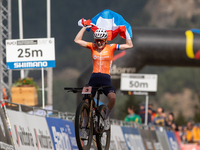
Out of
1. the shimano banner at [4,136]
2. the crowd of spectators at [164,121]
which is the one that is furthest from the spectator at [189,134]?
the shimano banner at [4,136]

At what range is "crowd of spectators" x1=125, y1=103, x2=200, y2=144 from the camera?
47.3 feet

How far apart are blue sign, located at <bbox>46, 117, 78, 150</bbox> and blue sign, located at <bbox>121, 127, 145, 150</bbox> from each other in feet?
11.6

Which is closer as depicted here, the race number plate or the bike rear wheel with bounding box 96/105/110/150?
the race number plate

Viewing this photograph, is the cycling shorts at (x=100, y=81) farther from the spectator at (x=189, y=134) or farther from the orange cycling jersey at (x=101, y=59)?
the spectator at (x=189, y=134)

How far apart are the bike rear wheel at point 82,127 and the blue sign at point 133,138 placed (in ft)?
16.5

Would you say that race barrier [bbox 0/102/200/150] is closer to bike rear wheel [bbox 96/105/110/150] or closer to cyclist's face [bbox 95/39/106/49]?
A: bike rear wheel [bbox 96/105/110/150]

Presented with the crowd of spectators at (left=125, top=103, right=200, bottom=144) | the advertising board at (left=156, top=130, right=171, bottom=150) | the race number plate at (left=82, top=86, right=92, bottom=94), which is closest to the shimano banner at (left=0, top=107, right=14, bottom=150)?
the race number plate at (left=82, top=86, right=92, bottom=94)

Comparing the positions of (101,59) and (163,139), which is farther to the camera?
(163,139)

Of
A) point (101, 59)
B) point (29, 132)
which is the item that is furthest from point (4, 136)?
point (101, 59)

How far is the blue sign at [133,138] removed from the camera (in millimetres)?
11070

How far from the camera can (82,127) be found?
5852mm

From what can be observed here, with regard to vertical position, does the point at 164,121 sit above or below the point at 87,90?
below

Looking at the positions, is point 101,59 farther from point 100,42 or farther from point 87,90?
point 87,90

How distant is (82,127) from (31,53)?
13.3ft
